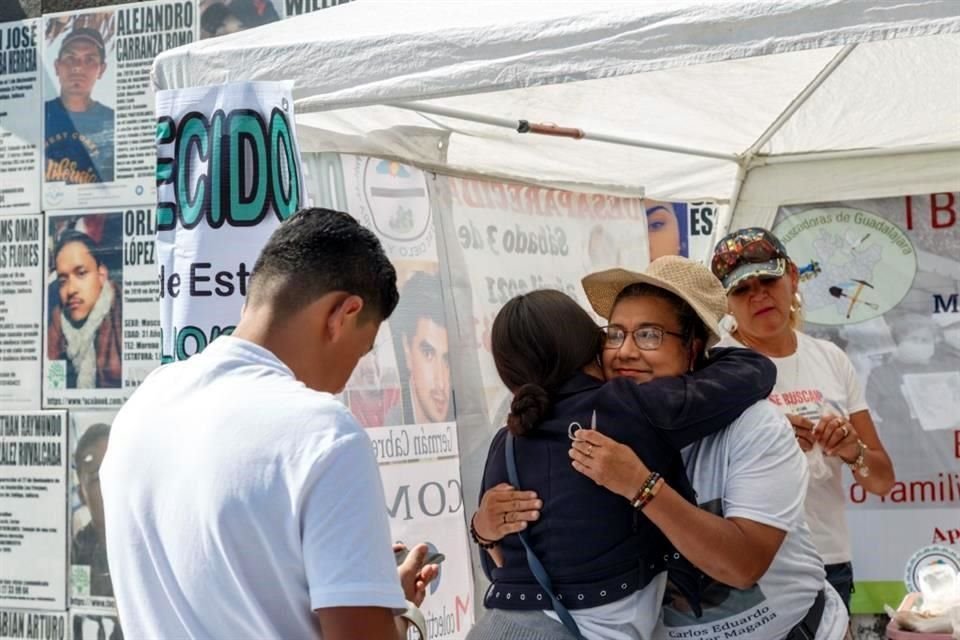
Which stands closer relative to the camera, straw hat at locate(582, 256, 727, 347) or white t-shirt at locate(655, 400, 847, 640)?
white t-shirt at locate(655, 400, 847, 640)

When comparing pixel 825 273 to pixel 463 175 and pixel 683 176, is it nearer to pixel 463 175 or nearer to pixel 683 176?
pixel 683 176

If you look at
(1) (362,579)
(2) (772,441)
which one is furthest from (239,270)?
(1) (362,579)

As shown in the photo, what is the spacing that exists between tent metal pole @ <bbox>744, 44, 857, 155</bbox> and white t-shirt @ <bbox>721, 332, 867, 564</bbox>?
1.11 meters

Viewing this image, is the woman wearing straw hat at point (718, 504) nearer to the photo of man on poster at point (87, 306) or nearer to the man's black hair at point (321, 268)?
the man's black hair at point (321, 268)

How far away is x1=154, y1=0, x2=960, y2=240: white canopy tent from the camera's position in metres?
2.55

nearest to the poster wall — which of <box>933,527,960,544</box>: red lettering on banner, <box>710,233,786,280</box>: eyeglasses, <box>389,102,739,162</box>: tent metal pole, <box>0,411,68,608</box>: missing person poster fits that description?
<box>933,527,960,544</box>: red lettering on banner

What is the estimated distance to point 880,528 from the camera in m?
4.86

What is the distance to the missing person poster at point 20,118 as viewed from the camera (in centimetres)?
586

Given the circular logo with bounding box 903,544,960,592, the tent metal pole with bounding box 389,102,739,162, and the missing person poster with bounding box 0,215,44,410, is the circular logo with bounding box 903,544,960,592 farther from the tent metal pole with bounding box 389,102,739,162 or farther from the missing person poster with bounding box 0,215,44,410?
the missing person poster with bounding box 0,215,44,410

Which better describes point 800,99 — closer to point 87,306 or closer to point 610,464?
point 610,464

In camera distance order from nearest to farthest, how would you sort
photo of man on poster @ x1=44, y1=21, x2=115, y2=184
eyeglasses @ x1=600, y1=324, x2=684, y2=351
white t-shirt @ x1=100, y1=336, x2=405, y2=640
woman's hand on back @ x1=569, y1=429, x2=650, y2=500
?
1. white t-shirt @ x1=100, y1=336, x2=405, y2=640
2. woman's hand on back @ x1=569, y1=429, x2=650, y2=500
3. eyeglasses @ x1=600, y1=324, x2=684, y2=351
4. photo of man on poster @ x1=44, y1=21, x2=115, y2=184

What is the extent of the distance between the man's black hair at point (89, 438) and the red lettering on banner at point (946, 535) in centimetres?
355

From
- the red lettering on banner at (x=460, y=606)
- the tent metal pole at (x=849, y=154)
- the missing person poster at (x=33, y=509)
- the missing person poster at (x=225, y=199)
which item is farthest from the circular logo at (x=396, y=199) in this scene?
the missing person poster at (x=33, y=509)

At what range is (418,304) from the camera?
3.79 metres
